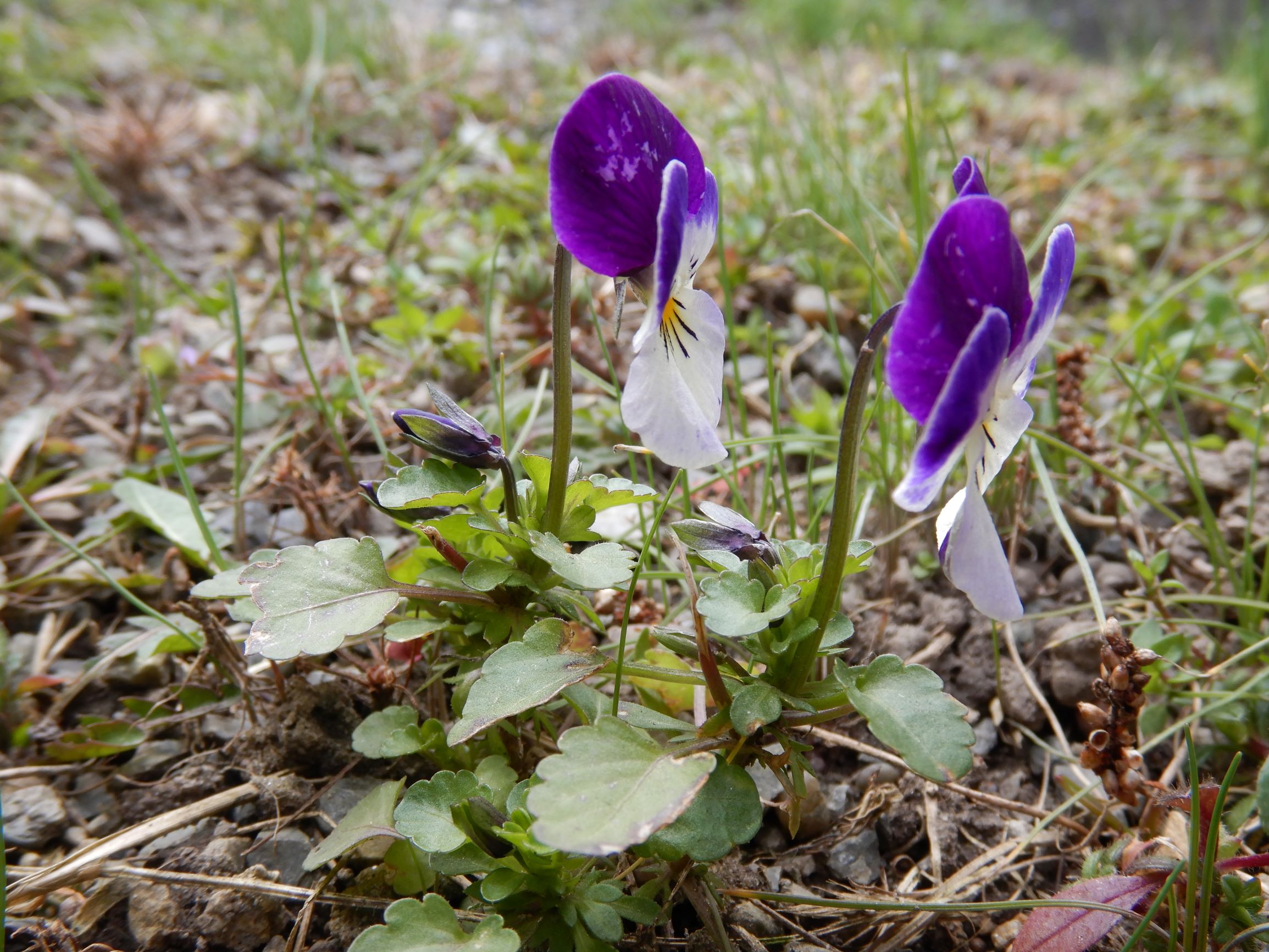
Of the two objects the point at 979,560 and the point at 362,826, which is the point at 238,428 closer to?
the point at 362,826

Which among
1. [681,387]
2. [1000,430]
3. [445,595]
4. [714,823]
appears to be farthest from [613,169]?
[714,823]

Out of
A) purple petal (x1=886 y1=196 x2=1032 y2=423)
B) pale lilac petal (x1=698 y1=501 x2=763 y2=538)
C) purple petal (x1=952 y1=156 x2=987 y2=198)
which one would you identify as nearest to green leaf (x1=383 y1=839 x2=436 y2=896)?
pale lilac petal (x1=698 y1=501 x2=763 y2=538)

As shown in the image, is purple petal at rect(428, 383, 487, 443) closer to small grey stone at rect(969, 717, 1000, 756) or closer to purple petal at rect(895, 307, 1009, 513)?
purple petal at rect(895, 307, 1009, 513)

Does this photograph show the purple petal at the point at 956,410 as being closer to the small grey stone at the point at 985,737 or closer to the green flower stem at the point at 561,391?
the green flower stem at the point at 561,391

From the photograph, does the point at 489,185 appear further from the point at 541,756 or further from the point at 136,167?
the point at 541,756

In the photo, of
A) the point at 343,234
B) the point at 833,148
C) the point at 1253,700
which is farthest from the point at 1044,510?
the point at 343,234
